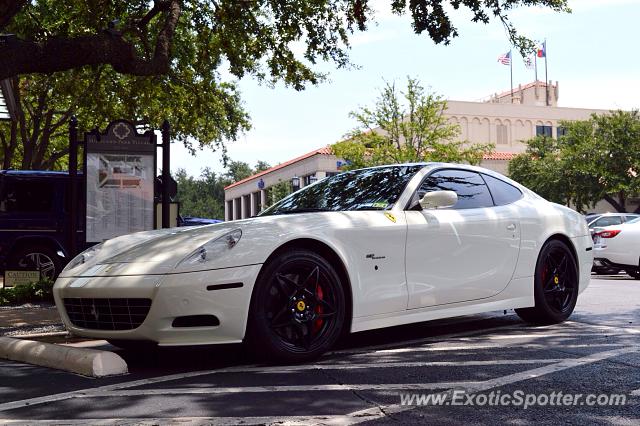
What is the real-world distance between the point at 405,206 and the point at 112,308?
2208 mm

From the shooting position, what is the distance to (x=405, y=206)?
5273 mm

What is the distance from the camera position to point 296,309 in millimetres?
4496

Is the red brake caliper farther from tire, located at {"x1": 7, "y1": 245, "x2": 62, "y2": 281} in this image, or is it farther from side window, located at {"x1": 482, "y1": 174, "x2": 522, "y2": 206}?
tire, located at {"x1": 7, "y1": 245, "x2": 62, "y2": 281}

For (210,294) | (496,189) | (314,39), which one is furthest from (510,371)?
(314,39)

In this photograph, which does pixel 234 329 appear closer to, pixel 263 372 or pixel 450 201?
pixel 263 372

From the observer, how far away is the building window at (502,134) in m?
58.5

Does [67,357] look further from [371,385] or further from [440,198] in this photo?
[440,198]

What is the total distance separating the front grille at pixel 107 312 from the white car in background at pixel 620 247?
39.7 feet

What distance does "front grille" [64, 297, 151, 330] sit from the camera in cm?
430

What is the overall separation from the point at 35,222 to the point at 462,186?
9.31 m

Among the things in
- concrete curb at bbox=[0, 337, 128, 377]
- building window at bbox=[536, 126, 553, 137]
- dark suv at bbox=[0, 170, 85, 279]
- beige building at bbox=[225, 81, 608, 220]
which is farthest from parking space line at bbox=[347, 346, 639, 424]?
building window at bbox=[536, 126, 553, 137]

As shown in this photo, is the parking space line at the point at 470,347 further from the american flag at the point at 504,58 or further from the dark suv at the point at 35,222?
the american flag at the point at 504,58

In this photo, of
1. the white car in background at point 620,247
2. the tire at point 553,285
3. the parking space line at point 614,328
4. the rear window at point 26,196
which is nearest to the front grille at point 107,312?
the tire at point 553,285

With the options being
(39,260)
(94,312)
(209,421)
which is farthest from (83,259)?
(39,260)
